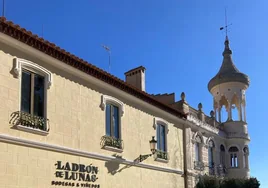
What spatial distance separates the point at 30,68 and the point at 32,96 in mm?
892

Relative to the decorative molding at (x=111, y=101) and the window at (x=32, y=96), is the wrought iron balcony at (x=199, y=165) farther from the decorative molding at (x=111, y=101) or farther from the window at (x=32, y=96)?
the window at (x=32, y=96)

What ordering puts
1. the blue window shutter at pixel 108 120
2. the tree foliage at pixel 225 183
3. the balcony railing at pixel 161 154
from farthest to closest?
the tree foliage at pixel 225 183 → the balcony railing at pixel 161 154 → the blue window shutter at pixel 108 120

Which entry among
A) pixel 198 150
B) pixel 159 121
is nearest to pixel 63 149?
pixel 159 121

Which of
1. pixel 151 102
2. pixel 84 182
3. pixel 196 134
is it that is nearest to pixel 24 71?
pixel 84 182

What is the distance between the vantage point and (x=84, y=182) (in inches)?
587

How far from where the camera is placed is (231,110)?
3262 cm

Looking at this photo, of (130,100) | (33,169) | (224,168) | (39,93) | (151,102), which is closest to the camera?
(33,169)

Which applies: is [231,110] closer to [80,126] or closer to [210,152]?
[210,152]

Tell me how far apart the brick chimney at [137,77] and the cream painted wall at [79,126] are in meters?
2.39

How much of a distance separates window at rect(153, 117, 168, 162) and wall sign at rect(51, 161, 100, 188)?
5423 mm

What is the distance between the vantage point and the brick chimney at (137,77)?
22766 millimetres

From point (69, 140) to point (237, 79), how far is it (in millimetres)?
20534

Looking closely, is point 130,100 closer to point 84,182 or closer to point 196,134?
point 84,182

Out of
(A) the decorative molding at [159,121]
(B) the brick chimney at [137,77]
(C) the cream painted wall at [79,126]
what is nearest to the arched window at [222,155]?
(C) the cream painted wall at [79,126]
